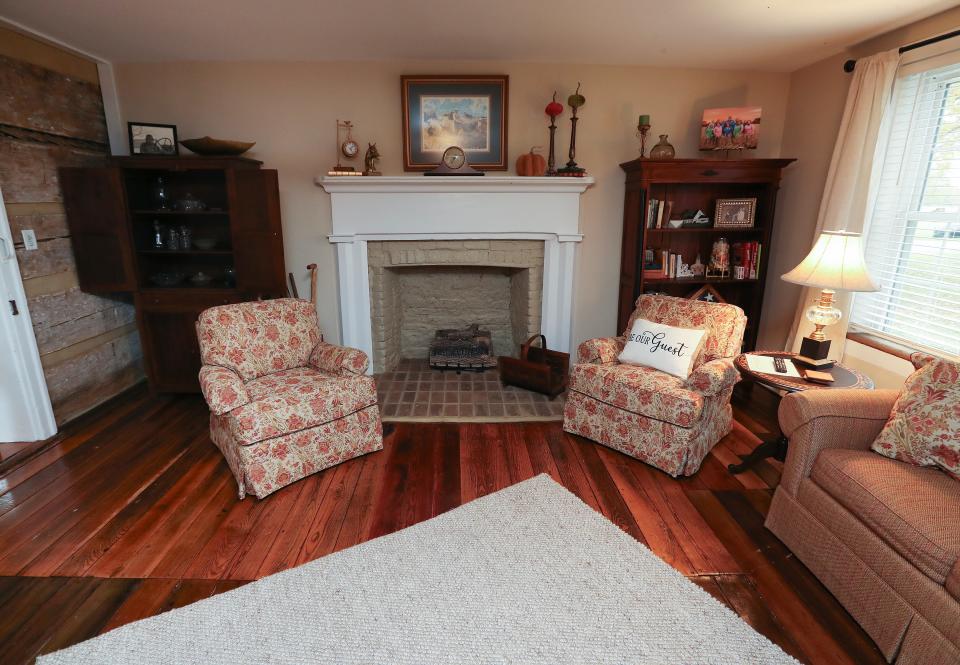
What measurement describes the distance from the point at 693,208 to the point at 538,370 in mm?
1777

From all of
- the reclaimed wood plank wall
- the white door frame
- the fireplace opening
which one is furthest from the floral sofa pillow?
the reclaimed wood plank wall

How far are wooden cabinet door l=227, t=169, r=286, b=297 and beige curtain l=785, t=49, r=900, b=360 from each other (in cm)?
360

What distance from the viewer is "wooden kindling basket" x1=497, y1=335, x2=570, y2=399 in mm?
3586

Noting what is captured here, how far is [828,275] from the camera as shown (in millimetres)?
2469

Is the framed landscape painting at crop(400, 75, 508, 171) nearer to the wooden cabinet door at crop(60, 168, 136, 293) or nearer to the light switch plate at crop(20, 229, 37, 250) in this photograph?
the wooden cabinet door at crop(60, 168, 136, 293)

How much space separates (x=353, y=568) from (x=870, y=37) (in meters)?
4.10

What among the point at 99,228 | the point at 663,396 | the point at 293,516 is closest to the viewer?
the point at 293,516

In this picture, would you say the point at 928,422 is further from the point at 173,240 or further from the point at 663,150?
the point at 173,240

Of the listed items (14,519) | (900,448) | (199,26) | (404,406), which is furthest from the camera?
(404,406)

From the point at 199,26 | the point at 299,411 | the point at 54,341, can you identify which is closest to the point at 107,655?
the point at 299,411

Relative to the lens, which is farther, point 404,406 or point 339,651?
point 404,406

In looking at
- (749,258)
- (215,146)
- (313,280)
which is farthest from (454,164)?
(749,258)

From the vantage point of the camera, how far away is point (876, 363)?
117 inches

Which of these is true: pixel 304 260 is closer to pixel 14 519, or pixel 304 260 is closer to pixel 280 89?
pixel 280 89
